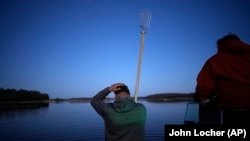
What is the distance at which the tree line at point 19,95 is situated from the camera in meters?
145

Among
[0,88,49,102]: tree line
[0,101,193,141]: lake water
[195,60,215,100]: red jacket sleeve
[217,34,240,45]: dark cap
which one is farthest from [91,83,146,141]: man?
[0,88,49,102]: tree line

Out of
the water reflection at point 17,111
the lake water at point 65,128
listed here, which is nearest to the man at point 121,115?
the lake water at point 65,128

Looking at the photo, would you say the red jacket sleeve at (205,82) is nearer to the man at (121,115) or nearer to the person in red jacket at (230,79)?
the person in red jacket at (230,79)

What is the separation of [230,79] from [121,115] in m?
1.16

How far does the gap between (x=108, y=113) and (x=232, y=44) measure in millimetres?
1452

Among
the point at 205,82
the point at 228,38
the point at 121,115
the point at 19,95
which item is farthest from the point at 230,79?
the point at 19,95

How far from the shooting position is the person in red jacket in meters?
2.51

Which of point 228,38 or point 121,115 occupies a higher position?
point 228,38

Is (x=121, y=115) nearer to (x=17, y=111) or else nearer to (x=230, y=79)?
(x=230, y=79)

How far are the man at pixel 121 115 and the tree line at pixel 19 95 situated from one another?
15490 cm

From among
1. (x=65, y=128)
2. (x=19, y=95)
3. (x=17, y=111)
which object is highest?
(x=19, y=95)

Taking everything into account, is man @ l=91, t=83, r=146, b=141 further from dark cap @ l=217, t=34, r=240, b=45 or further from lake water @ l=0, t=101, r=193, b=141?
lake water @ l=0, t=101, r=193, b=141

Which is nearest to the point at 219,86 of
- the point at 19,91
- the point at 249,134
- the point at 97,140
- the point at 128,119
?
the point at 249,134

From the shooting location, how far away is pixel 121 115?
2.85 metres
